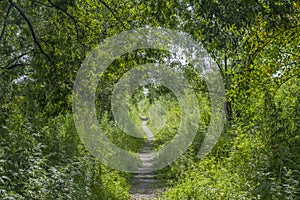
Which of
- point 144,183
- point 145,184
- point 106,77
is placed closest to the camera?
point 106,77

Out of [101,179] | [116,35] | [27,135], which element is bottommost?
[101,179]

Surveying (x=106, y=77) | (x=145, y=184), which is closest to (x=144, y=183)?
(x=145, y=184)

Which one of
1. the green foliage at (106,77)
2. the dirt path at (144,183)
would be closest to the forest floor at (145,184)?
the dirt path at (144,183)

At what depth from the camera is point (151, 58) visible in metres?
6.68

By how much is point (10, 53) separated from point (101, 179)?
12.8ft

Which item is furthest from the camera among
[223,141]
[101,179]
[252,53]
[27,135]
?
[223,141]

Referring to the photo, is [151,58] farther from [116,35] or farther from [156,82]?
[156,82]

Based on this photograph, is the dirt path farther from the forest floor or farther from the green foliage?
the green foliage

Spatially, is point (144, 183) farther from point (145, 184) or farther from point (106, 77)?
point (106, 77)

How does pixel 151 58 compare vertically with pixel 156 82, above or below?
below

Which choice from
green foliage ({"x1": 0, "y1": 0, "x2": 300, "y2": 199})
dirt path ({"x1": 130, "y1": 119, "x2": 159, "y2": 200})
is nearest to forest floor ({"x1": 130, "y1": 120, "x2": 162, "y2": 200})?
dirt path ({"x1": 130, "y1": 119, "x2": 159, "y2": 200})

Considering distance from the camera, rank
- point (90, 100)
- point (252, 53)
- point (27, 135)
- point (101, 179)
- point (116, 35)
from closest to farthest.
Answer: point (27, 135), point (252, 53), point (116, 35), point (101, 179), point (90, 100)

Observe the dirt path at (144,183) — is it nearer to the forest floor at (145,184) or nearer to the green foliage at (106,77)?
the forest floor at (145,184)

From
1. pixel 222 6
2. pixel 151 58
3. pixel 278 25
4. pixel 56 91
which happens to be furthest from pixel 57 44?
pixel 278 25
